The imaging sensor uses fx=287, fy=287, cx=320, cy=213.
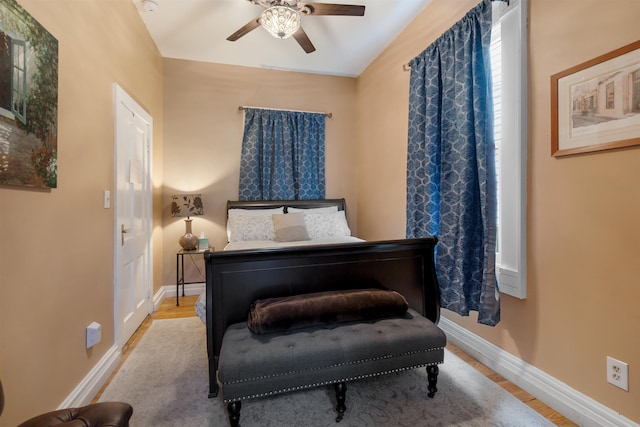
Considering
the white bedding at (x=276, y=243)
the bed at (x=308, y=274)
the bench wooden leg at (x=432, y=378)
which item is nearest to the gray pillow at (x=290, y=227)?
the white bedding at (x=276, y=243)

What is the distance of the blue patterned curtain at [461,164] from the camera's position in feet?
6.40

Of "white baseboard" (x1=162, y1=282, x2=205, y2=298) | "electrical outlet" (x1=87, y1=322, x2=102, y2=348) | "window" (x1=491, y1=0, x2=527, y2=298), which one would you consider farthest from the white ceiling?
"white baseboard" (x1=162, y1=282, x2=205, y2=298)

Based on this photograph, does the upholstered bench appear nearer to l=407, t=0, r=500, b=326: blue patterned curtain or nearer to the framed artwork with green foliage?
l=407, t=0, r=500, b=326: blue patterned curtain

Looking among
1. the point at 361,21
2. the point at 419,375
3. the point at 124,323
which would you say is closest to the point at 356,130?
the point at 361,21

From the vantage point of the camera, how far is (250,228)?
10.9 feet

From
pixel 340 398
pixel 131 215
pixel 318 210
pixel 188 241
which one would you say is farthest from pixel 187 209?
pixel 340 398

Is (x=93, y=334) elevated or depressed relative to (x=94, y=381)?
elevated

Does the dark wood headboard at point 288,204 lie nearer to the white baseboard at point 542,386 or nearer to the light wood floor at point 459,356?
the light wood floor at point 459,356

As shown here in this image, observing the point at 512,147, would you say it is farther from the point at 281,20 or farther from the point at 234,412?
the point at 234,412

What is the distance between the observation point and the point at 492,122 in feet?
6.48

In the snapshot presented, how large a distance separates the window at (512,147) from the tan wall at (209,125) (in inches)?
105

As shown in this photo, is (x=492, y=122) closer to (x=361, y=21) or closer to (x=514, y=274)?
(x=514, y=274)

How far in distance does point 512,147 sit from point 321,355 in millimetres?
1721

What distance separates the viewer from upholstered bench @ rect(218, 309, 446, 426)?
55.2 inches
